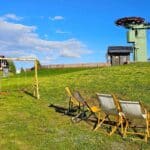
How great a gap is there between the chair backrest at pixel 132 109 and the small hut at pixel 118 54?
6571 centimetres

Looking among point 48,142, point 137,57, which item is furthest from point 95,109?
point 137,57

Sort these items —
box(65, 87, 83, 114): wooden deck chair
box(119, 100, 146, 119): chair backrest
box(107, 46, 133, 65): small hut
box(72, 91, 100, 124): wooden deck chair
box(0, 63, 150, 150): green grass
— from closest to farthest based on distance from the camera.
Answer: box(0, 63, 150, 150): green grass → box(119, 100, 146, 119): chair backrest → box(72, 91, 100, 124): wooden deck chair → box(65, 87, 83, 114): wooden deck chair → box(107, 46, 133, 65): small hut

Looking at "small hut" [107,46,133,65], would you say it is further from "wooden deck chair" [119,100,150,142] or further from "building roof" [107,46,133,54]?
"wooden deck chair" [119,100,150,142]

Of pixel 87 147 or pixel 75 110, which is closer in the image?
pixel 87 147

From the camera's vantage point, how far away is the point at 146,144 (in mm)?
14664

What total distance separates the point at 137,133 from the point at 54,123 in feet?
10.9

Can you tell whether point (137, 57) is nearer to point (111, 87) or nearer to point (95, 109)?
point (111, 87)

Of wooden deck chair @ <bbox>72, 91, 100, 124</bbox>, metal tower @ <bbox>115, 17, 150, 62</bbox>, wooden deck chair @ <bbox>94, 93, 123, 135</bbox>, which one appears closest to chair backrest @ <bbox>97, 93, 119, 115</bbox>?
wooden deck chair @ <bbox>94, 93, 123, 135</bbox>

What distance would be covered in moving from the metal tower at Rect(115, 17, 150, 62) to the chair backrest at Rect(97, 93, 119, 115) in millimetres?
69458

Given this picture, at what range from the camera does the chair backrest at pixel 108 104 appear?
1612cm

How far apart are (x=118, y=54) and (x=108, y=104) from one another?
66.4 meters

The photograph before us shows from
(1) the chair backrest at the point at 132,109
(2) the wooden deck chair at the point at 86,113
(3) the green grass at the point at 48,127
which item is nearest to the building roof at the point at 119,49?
(3) the green grass at the point at 48,127

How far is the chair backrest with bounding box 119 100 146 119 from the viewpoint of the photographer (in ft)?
49.5

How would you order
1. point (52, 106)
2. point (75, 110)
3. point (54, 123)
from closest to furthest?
point (54, 123) → point (75, 110) → point (52, 106)
